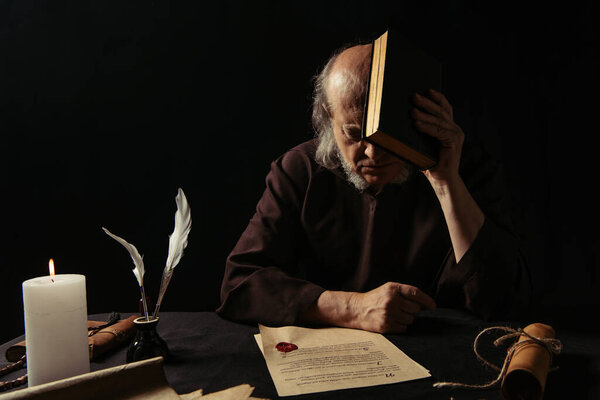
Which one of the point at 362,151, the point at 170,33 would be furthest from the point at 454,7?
the point at 170,33

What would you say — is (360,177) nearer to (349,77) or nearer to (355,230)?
(355,230)

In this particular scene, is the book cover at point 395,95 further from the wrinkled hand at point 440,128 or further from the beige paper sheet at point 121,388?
the beige paper sheet at point 121,388

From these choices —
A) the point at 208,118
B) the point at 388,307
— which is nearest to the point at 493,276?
the point at 388,307

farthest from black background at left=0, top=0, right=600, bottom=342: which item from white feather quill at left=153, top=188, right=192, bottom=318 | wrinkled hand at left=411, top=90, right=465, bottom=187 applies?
white feather quill at left=153, top=188, right=192, bottom=318

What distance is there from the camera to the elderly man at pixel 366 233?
4.14ft

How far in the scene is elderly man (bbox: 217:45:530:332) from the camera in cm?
126

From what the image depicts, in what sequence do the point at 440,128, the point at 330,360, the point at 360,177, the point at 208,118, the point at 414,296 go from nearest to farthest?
1. the point at 330,360
2. the point at 414,296
3. the point at 440,128
4. the point at 360,177
5. the point at 208,118

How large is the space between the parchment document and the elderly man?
0.09 meters

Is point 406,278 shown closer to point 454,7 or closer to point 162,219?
point 162,219

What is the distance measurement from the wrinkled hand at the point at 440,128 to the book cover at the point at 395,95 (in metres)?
0.03

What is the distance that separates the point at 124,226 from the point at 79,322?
155cm

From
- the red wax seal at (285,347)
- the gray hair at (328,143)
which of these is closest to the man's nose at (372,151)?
the gray hair at (328,143)

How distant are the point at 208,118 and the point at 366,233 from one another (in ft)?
3.75

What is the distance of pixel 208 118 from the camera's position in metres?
2.35
